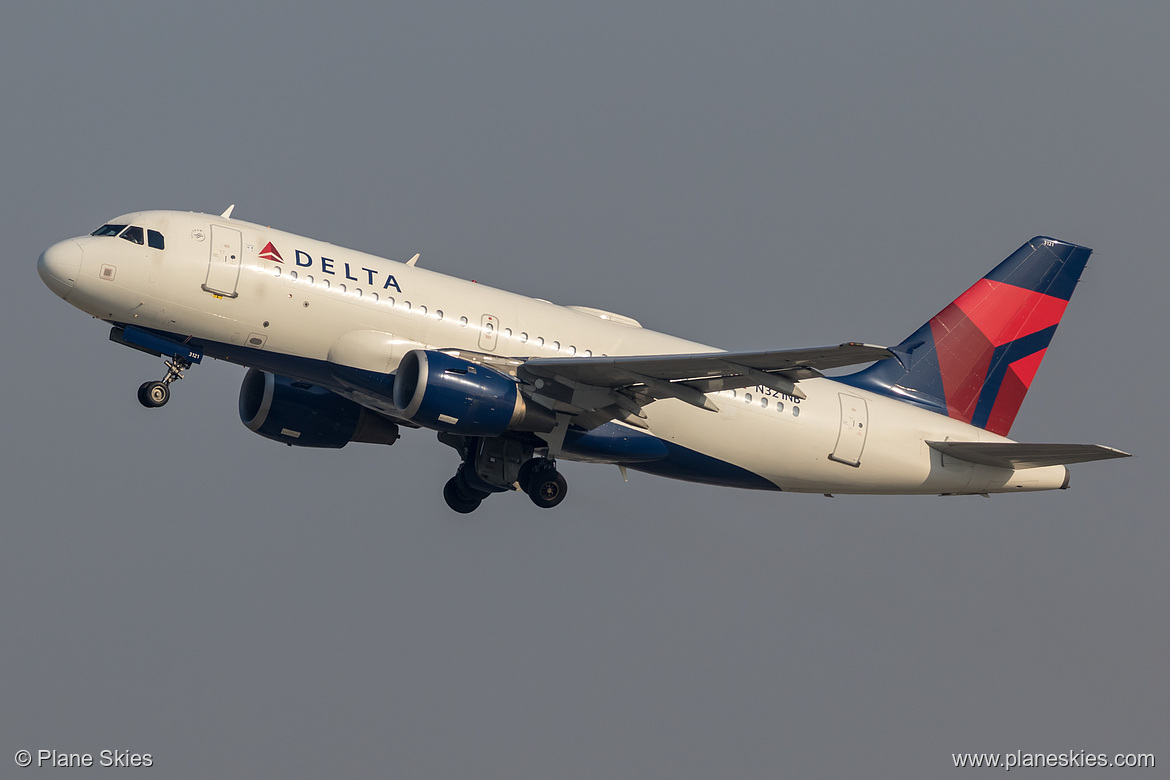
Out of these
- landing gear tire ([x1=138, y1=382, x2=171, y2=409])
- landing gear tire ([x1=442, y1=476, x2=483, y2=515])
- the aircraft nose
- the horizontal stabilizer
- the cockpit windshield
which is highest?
the cockpit windshield

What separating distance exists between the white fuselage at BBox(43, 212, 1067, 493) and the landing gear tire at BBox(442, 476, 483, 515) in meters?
5.97

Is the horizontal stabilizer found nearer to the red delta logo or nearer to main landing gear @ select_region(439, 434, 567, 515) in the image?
main landing gear @ select_region(439, 434, 567, 515)

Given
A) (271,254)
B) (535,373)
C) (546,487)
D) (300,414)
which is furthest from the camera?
(300,414)

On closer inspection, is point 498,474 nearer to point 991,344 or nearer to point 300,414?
point 300,414

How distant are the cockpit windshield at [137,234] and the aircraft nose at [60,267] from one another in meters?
1.00

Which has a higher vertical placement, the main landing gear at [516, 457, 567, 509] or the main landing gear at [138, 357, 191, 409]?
the main landing gear at [138, 357, 191, 409]

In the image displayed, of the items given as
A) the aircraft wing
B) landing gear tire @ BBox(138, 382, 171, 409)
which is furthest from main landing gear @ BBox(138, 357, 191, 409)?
the aircraft wing

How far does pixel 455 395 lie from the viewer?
3097cm

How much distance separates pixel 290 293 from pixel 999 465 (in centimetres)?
2086

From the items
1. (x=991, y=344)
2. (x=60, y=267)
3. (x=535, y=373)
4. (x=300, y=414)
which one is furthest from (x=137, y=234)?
(x=991, y=344)

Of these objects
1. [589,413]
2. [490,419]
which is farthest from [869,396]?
[490,419]

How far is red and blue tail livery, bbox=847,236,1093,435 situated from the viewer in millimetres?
39469

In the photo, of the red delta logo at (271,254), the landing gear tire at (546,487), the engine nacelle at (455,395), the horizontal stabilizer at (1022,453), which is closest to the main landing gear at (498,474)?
the landing gear tire at (546,487)

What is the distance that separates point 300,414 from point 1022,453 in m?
20.5
